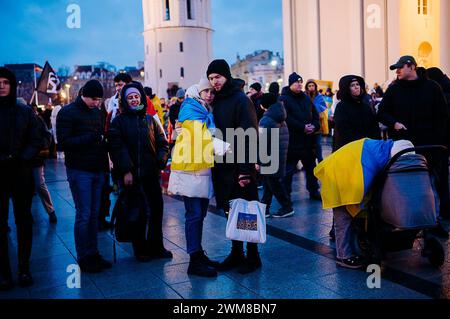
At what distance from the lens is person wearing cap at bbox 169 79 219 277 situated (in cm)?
539

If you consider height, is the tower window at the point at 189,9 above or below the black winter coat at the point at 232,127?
above

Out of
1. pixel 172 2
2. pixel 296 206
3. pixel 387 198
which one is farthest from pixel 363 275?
pixel 172 2

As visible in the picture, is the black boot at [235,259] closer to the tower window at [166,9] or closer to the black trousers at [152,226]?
the black trousers at [152,226]

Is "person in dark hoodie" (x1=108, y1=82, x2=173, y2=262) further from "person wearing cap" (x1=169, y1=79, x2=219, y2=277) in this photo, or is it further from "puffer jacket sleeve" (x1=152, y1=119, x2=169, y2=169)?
"person wearing cap" (x1=169, y1=79, x2=219, y2=277)

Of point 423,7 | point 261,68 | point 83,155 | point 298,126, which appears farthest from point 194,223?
point 261,68

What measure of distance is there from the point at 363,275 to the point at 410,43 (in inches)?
1054

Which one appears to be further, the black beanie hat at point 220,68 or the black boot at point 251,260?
the black boot at point 251,260

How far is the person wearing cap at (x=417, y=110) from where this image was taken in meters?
6.82

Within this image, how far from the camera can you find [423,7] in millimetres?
30172

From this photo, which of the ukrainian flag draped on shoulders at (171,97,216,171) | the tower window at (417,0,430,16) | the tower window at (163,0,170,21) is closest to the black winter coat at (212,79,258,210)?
the ukrainian flag draped on shoulders at (171,97,216,171)

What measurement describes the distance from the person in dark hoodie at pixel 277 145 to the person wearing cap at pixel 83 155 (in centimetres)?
286

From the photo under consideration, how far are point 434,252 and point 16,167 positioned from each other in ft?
13.9

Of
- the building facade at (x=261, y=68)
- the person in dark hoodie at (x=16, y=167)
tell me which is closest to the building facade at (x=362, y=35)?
the person in dark hoodie at (x=16, y=167)
